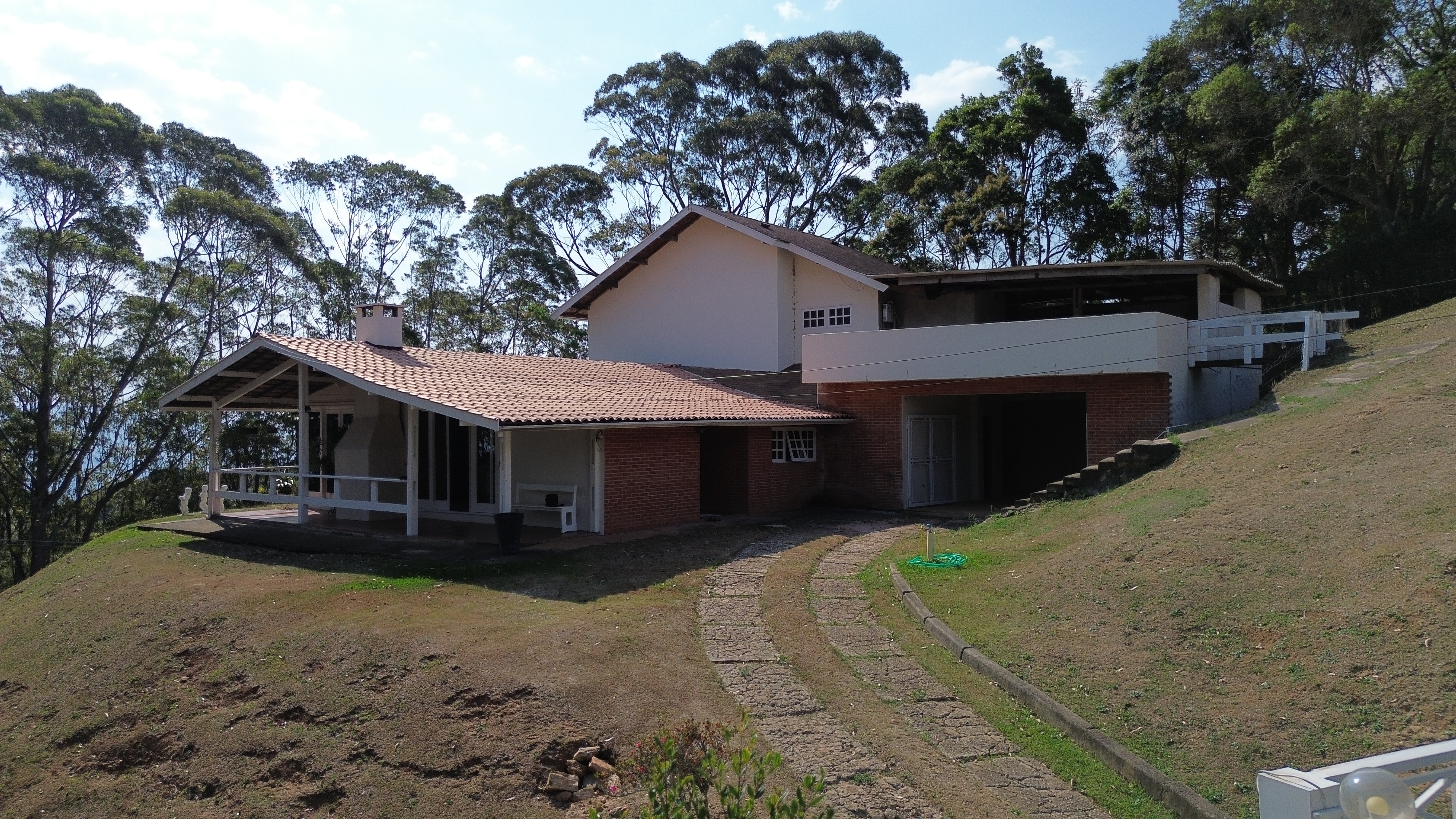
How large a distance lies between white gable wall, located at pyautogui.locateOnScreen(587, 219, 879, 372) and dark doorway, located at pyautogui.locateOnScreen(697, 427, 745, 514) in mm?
4169

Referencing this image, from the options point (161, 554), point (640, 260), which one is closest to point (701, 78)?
point (640, 260)

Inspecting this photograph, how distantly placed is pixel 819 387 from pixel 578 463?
6952 millimetres

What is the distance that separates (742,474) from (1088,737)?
12291mm

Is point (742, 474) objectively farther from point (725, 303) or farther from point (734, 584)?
point (725, 303)

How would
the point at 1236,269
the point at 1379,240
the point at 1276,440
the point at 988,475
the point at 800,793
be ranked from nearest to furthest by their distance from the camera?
1. the point at 800,793
2. the point at 1276,440
3. the point at 1236,269
4. the point at 988,475
5. the point at 1379,240

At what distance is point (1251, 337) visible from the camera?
667 inches

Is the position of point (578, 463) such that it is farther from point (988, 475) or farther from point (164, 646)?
point (988, 475)

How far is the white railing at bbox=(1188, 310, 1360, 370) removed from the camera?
16844 millimetres

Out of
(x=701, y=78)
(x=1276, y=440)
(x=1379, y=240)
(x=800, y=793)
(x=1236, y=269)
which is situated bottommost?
(x=800, y=793)

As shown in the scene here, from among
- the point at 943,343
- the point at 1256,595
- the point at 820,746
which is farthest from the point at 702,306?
the point at 820,746

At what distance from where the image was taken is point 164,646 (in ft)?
35.2

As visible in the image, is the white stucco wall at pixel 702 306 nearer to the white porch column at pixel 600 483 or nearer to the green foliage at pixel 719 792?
the white porch column at pixel 600 483

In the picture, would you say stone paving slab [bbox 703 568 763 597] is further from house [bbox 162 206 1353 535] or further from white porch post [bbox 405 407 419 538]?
white porch post [bbox 405 407 419 538]

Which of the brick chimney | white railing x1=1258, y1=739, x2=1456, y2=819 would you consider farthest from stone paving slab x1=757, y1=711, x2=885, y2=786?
the brick chimney
